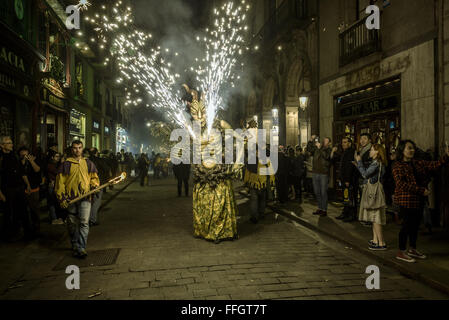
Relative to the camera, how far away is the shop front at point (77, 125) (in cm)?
1792

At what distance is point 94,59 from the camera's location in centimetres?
2117

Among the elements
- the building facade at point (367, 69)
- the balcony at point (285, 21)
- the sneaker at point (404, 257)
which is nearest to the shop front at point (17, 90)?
the balcony at point (285, 21)

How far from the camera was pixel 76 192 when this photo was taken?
507cm

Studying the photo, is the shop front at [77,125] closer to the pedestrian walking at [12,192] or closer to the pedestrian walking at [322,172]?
the pedestrian walking at [12,192]

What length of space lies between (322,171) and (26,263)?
639cm

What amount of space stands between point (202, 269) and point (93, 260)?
1.76 m

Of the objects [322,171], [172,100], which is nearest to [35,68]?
[172,100]

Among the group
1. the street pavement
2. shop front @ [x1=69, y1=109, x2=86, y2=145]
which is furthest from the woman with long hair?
shop front @ [x1=69, y1=109, x2=86, y2=145]

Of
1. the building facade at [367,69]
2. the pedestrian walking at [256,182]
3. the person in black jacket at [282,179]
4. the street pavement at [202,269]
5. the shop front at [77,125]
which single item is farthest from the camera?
the shop front at [77,125]

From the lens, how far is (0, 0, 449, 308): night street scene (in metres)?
4.06

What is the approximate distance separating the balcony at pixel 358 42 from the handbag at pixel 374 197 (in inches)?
205

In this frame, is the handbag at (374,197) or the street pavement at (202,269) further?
the handbag at (374,197)

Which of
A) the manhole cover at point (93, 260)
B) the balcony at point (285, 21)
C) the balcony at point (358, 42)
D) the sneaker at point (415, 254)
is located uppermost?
the balcony at point (285, 21)

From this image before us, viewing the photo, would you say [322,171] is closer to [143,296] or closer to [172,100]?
[143,296]
